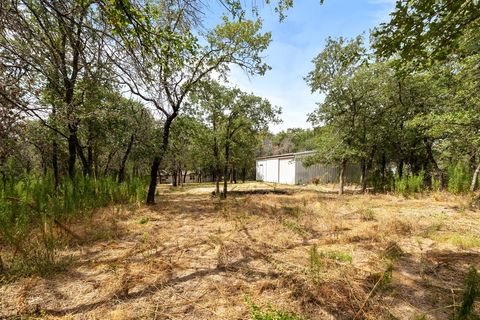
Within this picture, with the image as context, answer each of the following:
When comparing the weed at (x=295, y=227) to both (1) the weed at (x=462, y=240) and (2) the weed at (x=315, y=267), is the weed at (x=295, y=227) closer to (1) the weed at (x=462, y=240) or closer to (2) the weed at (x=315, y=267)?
(2) the weed at (x=315, y=267)

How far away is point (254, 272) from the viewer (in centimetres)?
296

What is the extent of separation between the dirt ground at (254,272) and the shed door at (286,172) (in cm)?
1586

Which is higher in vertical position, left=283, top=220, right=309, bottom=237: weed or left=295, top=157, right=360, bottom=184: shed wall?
left=295, top=157, right=360, bottom=184: shed wall

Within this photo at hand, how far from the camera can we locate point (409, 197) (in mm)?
9328

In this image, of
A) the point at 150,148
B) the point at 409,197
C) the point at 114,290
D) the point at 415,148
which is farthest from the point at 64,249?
the point at 415,148

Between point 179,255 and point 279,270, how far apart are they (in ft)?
4.85

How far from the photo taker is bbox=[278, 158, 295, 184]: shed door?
69.7 ft

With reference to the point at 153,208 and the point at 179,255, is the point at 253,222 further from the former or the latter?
the point at 153,208

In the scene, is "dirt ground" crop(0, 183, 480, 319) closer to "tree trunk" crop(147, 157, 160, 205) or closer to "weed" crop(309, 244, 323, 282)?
"weed" crop(309, 244, 323, 282)

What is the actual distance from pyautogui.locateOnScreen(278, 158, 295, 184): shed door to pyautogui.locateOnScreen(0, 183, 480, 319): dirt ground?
15.9 metres

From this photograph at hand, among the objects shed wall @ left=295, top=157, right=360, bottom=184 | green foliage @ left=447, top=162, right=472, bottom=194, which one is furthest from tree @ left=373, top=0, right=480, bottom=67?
shed wall @ left=295, top=157, right=360, bottom=184

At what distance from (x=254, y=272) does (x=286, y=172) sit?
1973cm

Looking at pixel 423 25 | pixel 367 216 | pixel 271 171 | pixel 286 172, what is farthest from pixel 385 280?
pixel 271 171

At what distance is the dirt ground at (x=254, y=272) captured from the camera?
2.23 metres
